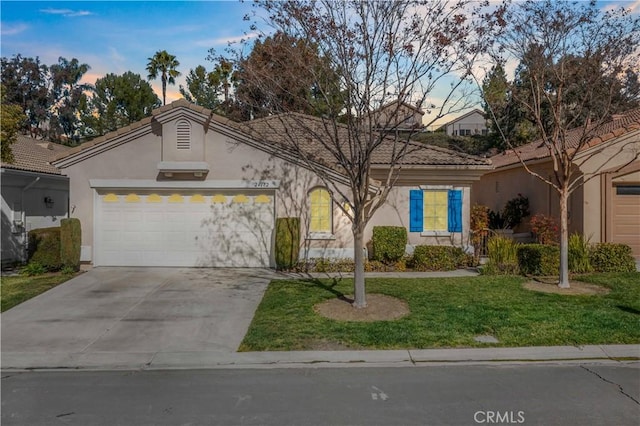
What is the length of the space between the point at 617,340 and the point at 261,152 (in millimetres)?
9293

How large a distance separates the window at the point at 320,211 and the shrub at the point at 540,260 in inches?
208

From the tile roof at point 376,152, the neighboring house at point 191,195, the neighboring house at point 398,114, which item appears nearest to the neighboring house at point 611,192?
the tile roof at point 376,152

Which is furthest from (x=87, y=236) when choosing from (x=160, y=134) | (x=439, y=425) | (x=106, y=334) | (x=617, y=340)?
(x=617, y=340)

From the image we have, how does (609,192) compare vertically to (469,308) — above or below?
above

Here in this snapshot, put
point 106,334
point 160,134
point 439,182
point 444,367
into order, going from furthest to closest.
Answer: point 439,182 → point 160,134 → point 106,334 → point 444,367

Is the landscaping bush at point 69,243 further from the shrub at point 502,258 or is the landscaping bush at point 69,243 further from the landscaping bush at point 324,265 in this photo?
the shrub at point 502,258

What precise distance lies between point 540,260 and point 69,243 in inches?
477

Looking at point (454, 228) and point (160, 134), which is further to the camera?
point (454, 228)

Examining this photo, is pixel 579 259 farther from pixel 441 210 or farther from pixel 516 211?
pixel 516 211

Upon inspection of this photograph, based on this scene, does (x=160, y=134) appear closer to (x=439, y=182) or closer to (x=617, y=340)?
(x=439, y=182)

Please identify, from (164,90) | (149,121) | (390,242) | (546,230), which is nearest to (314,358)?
(390,242)

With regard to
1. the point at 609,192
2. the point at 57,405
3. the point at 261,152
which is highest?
the point at 261,152

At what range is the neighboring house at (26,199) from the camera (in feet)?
46.1

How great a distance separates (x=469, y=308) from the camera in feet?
28.8
